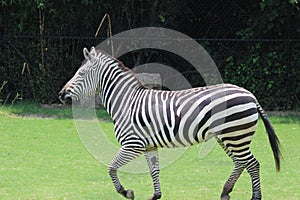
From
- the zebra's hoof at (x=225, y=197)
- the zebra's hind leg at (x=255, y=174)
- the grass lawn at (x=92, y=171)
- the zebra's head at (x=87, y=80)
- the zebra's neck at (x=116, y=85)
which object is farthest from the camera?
the grass lawn at (x=92, y=171)

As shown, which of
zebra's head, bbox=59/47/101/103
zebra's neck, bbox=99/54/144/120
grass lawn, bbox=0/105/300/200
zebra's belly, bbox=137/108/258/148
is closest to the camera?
zebra's belly, bbox=137/108/258/148

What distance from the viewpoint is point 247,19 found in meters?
15.4

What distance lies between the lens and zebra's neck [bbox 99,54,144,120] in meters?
7.72

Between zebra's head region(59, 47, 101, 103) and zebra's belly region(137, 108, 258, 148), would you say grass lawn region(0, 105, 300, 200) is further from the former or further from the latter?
zebra's head region(59, 47, 101, 103)

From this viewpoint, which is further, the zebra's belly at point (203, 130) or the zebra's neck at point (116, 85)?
the zebra's neck at point (116, 85)

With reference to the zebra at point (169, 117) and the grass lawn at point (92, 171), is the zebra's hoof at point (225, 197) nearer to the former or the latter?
the zebra at point (169, 117)

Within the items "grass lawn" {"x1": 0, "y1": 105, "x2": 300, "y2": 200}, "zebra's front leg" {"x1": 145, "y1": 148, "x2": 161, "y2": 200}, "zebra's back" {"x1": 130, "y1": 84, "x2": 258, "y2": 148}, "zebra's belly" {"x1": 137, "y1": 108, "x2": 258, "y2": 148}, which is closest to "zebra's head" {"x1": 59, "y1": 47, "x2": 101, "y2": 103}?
"zebra's back" {"x1": 130, "y1": 84, "x2": 258, "y2": 148}

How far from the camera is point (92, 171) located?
9.20 metres

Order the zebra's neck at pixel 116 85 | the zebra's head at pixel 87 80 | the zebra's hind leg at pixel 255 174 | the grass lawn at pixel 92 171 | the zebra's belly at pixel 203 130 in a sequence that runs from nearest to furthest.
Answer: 1. the zebra's belly at pixel 203 130
2. the zebra's hind leg at pixel 255 174
3. the zebra's neck at pixel 116 85
4. the zebra's head at pixel 87 80
5. the grass lawn at pixel 92 171

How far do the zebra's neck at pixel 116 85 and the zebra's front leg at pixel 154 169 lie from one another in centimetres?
60

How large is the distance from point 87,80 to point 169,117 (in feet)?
3.59

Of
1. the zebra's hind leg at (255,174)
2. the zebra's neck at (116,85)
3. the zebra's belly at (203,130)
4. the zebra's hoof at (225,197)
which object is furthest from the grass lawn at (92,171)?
the zebra's neck at (116,85)

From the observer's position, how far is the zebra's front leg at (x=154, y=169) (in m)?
7.49

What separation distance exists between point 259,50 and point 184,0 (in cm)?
213
